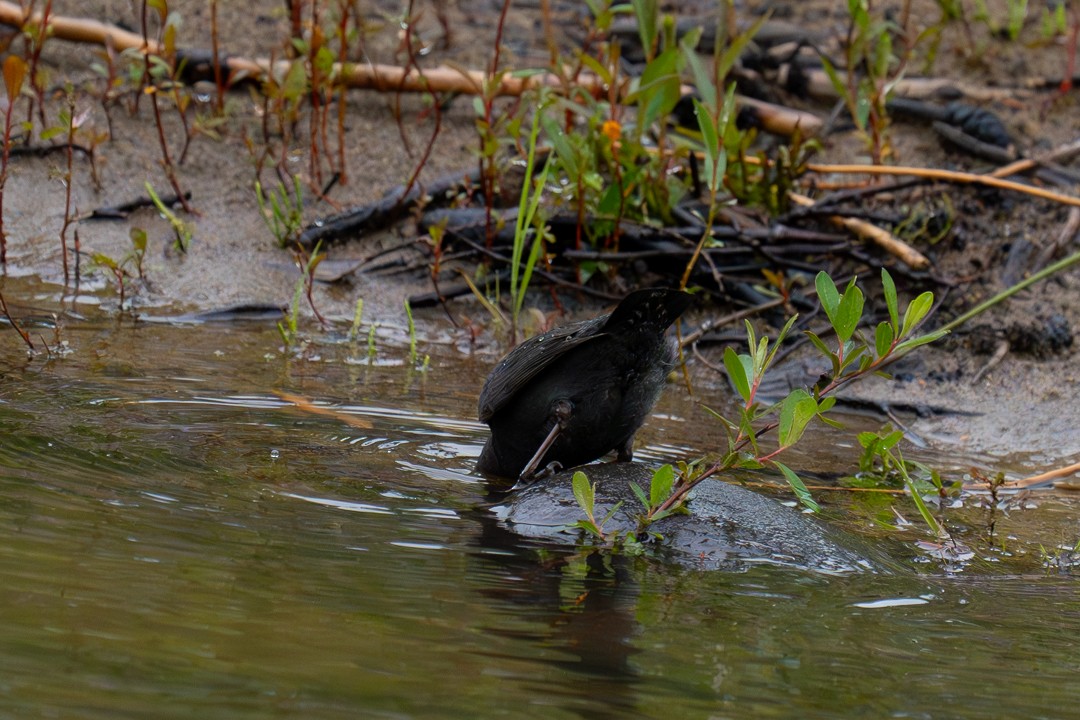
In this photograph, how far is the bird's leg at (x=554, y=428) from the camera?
347 centimetres

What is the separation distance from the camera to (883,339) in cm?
274

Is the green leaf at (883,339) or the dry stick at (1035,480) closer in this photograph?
the green leaf at (883,339)

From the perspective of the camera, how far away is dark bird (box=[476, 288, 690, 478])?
335 cm

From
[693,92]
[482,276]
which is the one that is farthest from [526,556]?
[693,92]

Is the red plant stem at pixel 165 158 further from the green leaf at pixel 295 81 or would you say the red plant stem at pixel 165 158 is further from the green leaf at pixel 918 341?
the green leaf at pixel 918 341

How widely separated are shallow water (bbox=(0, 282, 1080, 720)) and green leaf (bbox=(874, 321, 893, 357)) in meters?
0.53

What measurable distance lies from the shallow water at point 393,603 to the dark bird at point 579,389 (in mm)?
203

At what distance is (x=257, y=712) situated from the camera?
1.70 meters

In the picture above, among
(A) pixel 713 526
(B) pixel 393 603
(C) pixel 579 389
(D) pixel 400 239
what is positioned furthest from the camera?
(D) pixel 400 239

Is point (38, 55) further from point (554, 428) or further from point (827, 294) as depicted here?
point (827, 294)

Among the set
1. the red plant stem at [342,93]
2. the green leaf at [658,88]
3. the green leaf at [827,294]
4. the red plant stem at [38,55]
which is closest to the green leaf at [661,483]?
the green leaf at [827,294]

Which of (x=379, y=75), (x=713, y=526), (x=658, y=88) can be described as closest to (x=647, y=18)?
(x=658, y=88)

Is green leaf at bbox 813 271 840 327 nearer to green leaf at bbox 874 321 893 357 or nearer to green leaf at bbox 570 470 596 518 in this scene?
green leaf at bbox 874 321 893 357

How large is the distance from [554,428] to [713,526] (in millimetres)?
652
